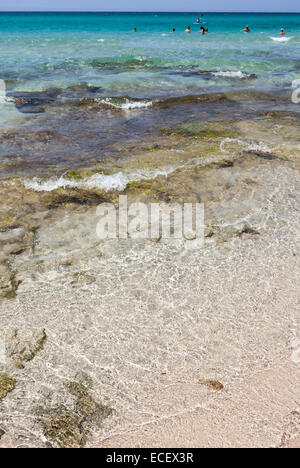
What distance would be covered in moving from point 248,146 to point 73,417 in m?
8.69

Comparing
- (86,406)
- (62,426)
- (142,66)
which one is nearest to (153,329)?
(86,406)

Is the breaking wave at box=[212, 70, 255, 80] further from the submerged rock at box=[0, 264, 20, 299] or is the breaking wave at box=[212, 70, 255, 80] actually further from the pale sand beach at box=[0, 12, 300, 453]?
the submerged rock at box=[0, 264, 20, 299]

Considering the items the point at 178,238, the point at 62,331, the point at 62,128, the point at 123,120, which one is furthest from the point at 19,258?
the point at 123,120

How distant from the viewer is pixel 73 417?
11.5ft

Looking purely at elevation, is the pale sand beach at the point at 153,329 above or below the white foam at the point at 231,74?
below

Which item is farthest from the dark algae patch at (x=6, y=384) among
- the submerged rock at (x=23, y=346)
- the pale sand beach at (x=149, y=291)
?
the submerged rock at (x=23, y=346)

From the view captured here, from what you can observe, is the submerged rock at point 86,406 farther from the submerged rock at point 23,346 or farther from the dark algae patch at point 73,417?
the submerged rock at point 23,346

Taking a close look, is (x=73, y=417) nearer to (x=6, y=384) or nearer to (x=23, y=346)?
(x=6, y=384)

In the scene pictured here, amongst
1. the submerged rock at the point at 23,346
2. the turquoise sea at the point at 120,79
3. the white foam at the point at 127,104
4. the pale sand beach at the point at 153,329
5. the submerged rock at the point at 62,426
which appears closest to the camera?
the submerged rock at the point at 62,426

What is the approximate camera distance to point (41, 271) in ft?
18.0

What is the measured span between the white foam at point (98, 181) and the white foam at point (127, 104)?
7.05 m

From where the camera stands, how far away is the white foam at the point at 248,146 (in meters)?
9.92

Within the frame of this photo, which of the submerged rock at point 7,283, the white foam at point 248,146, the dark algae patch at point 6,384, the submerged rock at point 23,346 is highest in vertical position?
the white foam at point 248,146
